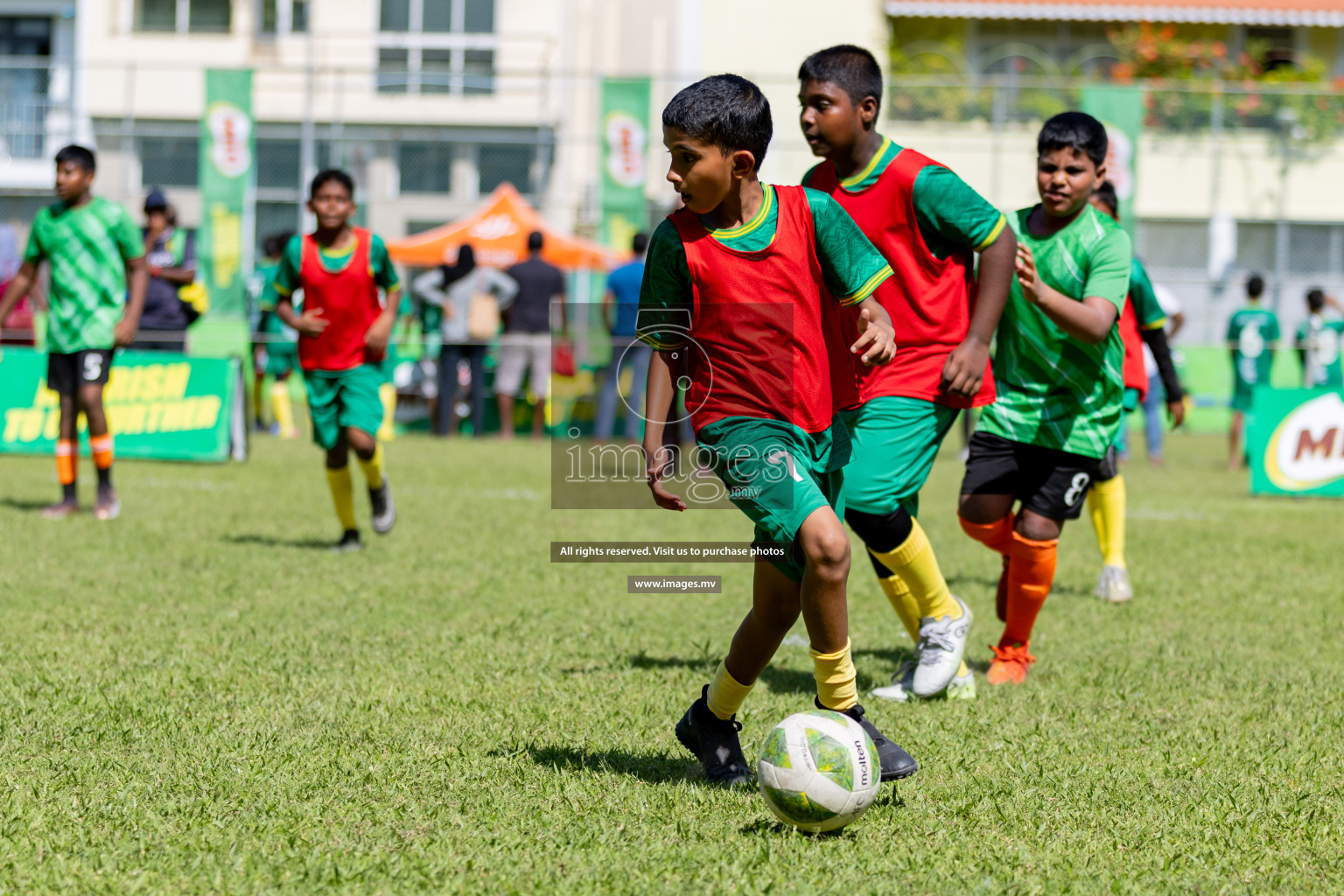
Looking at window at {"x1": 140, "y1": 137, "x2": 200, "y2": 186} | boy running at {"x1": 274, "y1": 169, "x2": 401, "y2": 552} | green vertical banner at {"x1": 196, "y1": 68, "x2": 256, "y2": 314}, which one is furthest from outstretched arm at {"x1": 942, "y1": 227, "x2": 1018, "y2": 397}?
window at {"x1": 140, "y1": 137, "x2": 200, "y2": 186}

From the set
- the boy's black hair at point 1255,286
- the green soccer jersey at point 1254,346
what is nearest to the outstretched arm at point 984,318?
the green soccer jersey at point 1254,346

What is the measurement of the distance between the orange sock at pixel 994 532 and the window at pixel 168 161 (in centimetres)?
2010

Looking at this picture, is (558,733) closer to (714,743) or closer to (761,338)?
(714,743)

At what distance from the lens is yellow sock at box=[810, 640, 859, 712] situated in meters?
3.68

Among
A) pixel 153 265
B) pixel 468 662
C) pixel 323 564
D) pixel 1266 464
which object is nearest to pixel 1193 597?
pixel 468 662

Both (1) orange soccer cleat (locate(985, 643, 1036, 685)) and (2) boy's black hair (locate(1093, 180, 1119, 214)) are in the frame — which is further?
(2) boy's black hair (locate(1093, 180, 1119, 214))

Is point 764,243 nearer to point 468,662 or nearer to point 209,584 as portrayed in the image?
point 468,662

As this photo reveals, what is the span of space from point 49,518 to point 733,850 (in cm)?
677

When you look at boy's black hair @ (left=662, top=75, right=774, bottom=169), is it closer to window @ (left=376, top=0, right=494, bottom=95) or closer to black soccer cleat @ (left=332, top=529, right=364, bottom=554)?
black soccer cleat @ (left=332, top=529, right=364, bottom=554)

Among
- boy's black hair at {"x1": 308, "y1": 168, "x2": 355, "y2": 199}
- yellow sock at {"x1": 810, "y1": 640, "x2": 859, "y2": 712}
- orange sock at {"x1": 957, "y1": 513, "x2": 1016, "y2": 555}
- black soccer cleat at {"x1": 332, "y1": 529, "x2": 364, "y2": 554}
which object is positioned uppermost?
boy's black hair at {"x1": 308, "y1": 168, "x2": 355, "y2": 199}

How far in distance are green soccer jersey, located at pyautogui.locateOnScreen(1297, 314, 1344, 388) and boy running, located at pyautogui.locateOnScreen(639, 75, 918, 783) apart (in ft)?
45.1

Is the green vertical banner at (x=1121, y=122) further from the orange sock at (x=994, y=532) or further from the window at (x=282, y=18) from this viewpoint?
the window at (x=282, y=18)

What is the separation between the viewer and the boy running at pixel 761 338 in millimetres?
3520

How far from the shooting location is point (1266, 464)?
11969 mm
